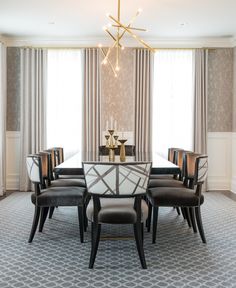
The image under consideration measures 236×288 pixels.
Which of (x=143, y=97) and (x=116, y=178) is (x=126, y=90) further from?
(x=116, y=178)

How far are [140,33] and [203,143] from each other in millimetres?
2155

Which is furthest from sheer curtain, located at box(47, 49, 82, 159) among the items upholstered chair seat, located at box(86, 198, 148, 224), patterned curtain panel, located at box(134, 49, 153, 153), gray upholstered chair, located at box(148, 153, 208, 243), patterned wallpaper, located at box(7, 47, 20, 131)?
upholstered chair seat, located at box(86, 198, 148, 224)

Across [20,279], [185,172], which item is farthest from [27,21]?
[20,279]

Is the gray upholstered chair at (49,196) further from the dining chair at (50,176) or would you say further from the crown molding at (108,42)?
the crown molding at (108,42)

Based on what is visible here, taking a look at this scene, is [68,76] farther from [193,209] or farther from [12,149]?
[193,209]

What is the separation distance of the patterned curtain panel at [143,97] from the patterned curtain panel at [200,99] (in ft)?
2.60

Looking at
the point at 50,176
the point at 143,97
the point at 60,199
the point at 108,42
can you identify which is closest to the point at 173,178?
the point at 50,176

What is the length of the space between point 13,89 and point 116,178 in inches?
167

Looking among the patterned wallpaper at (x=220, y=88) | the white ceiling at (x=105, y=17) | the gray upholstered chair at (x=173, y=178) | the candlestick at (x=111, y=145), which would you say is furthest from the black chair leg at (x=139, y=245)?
the patterned wallpaper at (x=220, y=88)

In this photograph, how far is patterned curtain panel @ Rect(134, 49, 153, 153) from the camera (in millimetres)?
6379

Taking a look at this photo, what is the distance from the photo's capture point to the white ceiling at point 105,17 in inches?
181

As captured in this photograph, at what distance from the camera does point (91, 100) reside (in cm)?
640

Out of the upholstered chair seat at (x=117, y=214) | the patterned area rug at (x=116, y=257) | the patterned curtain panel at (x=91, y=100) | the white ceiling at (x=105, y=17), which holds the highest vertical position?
the white ceiling at (x=105, y=17)

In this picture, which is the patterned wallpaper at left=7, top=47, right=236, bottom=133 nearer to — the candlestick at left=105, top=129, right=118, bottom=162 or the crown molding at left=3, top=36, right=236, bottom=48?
the crown molding at left=3, top=36, right=236, bottom=48
